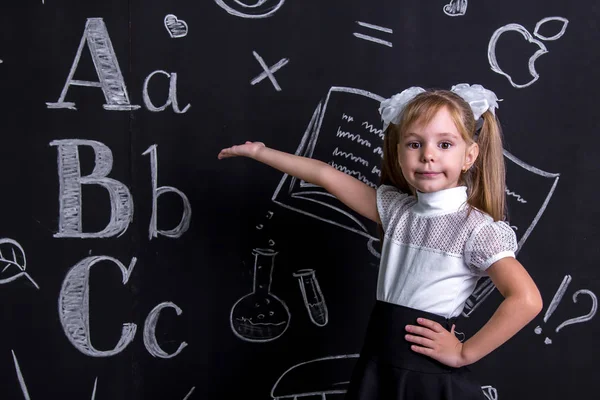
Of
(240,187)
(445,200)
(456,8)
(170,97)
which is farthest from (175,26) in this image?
(445,200)

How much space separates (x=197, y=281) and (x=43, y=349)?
41 cm

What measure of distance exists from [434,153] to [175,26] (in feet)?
2.43

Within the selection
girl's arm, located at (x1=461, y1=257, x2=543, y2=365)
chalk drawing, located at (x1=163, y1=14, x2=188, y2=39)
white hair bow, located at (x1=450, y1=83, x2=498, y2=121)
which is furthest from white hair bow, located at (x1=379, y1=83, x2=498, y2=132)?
chalk drawing, located at (x1=163, y1=14, x2=188, y2=39)

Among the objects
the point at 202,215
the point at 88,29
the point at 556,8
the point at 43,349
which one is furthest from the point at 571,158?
the point at 43,349

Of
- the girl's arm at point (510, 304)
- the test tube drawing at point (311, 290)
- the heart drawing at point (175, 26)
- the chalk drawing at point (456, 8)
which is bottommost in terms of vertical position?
the test tube drawing at point (311, 290)

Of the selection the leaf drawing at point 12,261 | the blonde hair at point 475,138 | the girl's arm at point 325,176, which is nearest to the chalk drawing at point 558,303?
the blonde hair at point 475,138

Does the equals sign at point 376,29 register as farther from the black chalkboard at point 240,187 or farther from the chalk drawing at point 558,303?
the chalk drawing at point 558,303

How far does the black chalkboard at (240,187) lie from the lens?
1.51 m

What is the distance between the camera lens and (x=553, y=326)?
5.10ft

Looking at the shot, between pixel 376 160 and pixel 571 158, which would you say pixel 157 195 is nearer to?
pixel 376 160

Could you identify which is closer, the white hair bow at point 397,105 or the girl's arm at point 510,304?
the girl's arm at point 510,304

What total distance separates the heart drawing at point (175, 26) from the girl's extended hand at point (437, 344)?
2.86 feet

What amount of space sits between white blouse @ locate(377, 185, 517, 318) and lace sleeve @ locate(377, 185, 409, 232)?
0.04 metres

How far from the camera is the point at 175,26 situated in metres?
1.52
